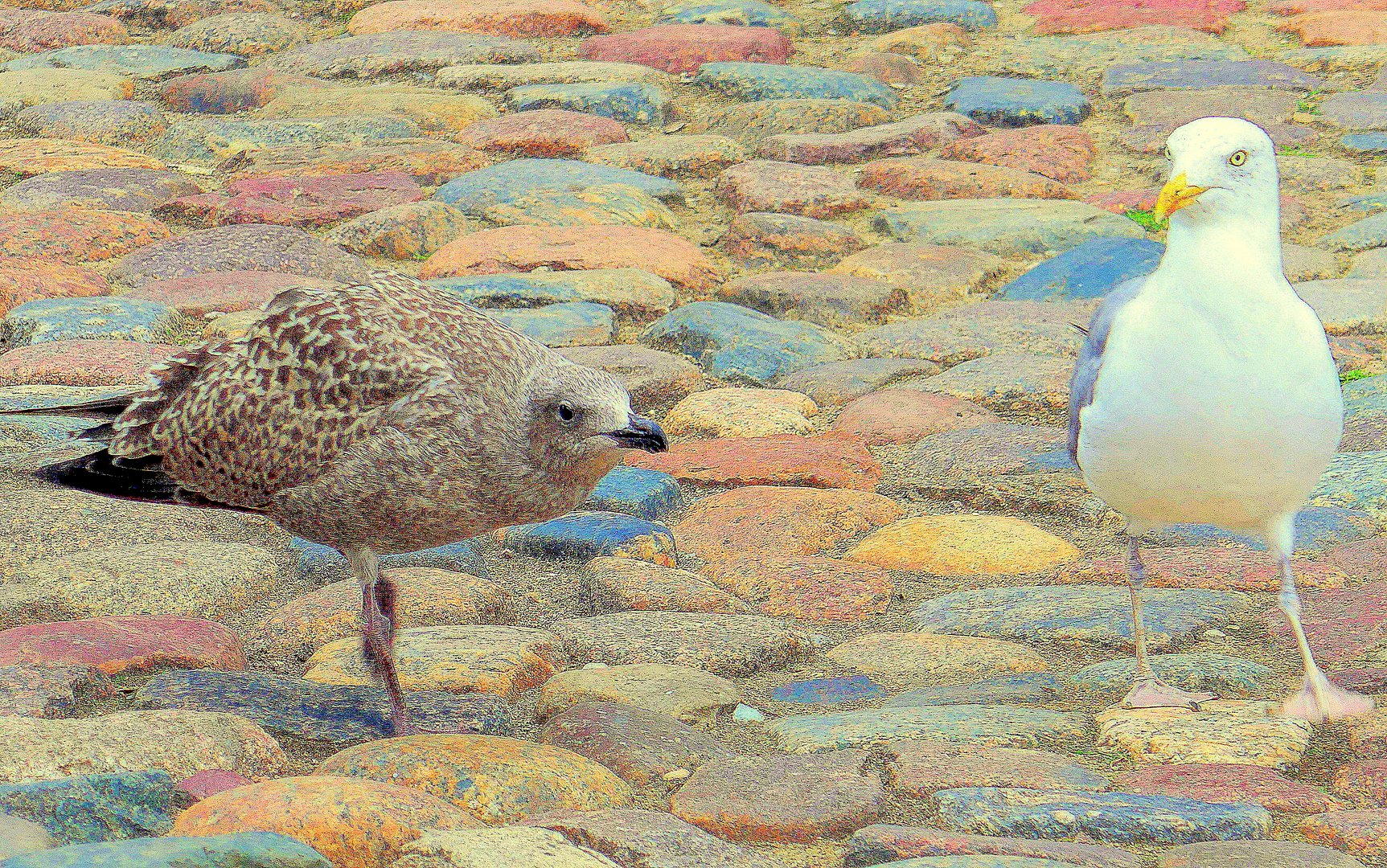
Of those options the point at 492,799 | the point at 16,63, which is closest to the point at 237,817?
the point at 492,799

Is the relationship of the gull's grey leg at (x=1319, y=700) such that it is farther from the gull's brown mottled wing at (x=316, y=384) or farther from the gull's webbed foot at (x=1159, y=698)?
the gull's brown mottled wing at (x=316, y=384)

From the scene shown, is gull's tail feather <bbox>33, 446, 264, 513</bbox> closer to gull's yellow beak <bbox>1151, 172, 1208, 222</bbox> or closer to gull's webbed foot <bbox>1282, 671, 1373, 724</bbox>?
gull's yellow beak <bbox>1151, 172, 1208, 222</bbox>

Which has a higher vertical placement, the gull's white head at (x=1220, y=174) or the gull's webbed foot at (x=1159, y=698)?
the gull's white head at (x=1220, y=174)

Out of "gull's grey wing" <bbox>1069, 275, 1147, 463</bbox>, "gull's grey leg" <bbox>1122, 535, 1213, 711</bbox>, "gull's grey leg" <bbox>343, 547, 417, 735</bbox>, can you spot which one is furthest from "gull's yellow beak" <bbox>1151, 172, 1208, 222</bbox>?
"gull's grey leg" <bbox>343, 547, 417, 735</bbox>

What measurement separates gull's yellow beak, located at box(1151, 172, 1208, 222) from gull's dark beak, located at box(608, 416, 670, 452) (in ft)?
4.09

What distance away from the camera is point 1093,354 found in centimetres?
413

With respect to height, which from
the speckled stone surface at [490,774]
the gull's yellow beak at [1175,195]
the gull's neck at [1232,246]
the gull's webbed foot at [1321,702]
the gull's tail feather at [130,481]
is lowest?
the speckled stone surface at [490,774]

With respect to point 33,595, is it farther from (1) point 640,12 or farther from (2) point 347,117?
(1) point 640,12

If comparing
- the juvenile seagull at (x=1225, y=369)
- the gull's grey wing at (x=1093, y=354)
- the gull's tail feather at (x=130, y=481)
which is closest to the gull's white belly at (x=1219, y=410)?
the juvenile seagull at (x=1225, y=369)

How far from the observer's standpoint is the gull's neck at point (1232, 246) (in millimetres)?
3568

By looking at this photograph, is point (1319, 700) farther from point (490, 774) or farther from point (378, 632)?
point (378, 632)

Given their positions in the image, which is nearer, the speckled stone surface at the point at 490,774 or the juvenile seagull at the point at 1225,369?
the speckled stone surface at the point at 490,774

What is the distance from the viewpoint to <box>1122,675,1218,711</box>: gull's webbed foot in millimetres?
3641

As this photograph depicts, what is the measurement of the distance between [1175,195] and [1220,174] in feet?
0.39
